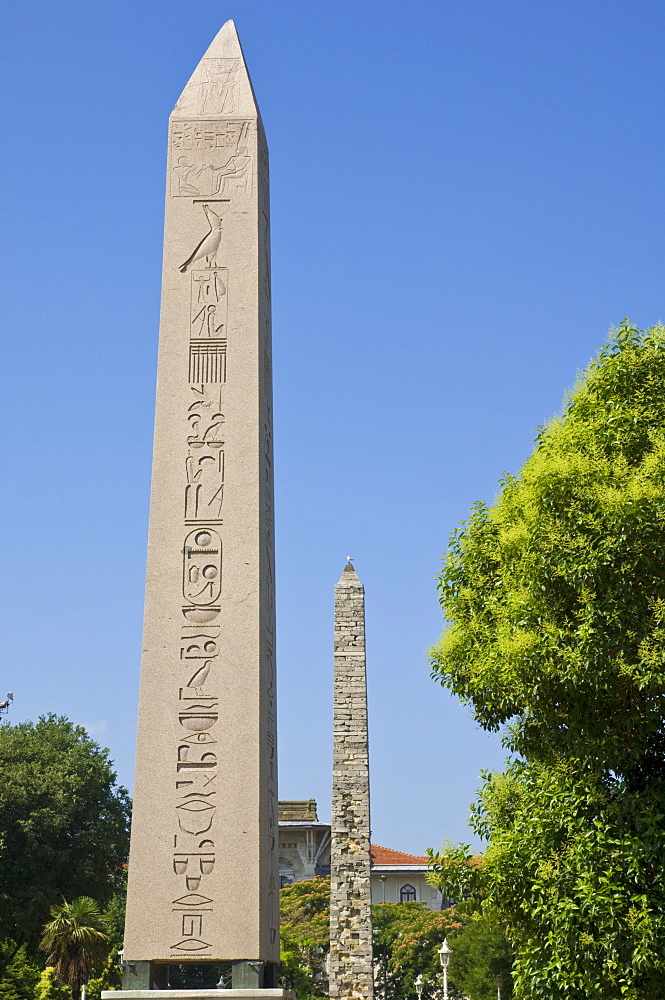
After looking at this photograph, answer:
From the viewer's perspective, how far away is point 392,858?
6606cm

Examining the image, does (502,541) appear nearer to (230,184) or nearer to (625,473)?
(625,473)

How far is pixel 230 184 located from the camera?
1023 centimetres

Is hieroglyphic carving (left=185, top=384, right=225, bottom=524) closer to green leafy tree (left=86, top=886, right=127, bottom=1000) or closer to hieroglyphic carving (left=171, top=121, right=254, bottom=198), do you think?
hieroglyphic carving (left=171, top=121, right=254, bottom=198)

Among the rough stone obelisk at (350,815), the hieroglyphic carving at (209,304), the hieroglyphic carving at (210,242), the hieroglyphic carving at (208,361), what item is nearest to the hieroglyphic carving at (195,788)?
the hieroglyphic carving at (208,361)

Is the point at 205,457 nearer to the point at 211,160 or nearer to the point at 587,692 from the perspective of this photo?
the point at 211,160

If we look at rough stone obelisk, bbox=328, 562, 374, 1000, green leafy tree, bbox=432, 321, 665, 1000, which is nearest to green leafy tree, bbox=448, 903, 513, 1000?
rough stone obelisk, bbox=328, 562, 374, 1000

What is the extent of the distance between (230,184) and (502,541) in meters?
4.62

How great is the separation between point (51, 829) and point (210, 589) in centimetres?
2442

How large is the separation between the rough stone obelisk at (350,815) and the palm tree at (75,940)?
24.6 feet

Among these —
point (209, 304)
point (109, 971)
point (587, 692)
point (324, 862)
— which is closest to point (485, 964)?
point (109, 971)

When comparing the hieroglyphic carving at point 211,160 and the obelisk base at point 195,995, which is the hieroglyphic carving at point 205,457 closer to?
the hieroglyphic carving at point 211,160

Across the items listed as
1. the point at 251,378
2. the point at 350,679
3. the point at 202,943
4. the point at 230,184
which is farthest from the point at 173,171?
the point at 350,679

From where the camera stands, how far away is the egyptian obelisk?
8.20m

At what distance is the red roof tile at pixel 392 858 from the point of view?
65.2m
